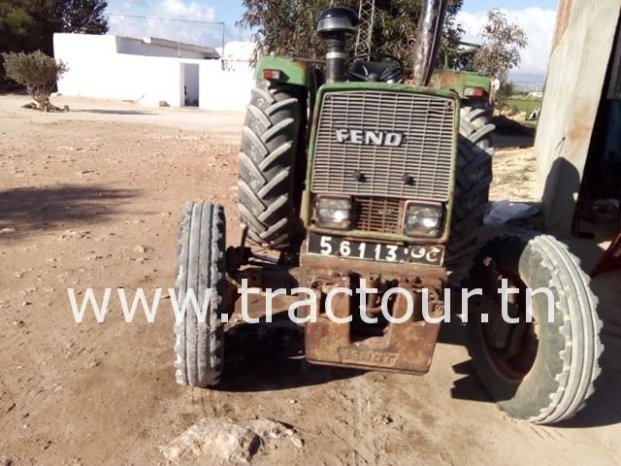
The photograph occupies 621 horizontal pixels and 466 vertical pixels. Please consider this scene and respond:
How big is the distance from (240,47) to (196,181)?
94.8 feet

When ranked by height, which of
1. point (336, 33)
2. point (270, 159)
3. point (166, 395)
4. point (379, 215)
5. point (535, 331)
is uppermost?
point (336, 33)

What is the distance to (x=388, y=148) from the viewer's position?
10.1ft

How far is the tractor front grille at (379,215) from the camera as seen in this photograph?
3.13 metres

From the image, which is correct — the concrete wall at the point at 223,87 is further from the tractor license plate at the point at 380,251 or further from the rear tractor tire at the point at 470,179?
the tractor license plate at the point at 380,251

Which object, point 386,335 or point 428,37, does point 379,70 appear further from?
point 386,335

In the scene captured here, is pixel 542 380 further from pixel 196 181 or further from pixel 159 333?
pixel 196 181

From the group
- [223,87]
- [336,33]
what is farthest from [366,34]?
[223,87]

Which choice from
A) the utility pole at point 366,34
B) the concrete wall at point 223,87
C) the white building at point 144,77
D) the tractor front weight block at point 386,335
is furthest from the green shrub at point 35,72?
the tractor front weight block at point 386,335

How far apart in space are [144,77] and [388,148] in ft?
101

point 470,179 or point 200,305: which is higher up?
point 470,179

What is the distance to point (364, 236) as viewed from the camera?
10.3 ft

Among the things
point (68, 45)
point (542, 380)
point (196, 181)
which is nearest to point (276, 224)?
point (542, 380)

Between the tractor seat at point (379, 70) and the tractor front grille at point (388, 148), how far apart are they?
1503mm

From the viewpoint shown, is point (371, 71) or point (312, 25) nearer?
point (371, 71)
